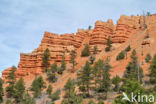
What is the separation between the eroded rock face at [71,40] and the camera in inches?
2987

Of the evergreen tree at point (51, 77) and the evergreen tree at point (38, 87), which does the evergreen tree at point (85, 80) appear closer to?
the evergreen tree at point (38, 87)

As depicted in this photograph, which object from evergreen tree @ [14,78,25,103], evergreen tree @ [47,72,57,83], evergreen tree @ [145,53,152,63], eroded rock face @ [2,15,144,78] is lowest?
evergreen tree @ [14,78,25,103]

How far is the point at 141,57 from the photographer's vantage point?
61281mm

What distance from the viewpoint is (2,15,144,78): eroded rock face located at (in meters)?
75.9

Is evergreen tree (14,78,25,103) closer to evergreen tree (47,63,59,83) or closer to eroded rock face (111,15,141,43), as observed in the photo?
evergreen tree (47,63,59,83)

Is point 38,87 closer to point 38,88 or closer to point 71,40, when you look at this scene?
point 38,88

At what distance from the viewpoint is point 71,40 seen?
85250mm

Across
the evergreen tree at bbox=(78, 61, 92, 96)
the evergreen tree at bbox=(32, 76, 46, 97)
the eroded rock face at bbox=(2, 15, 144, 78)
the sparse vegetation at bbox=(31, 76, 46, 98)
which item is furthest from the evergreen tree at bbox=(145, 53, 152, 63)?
the evergreen tree at bbox=(32, 76, 46, 97)

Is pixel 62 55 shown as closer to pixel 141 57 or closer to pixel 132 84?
pixel 141 57

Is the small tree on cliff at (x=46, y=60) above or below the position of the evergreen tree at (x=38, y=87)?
above

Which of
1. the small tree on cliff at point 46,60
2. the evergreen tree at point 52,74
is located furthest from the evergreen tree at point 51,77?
the small tree on cliff at point 46,60

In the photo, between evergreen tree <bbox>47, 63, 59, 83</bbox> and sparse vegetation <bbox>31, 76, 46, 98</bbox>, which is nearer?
sparse vegetation <bbox>31, 76, 46, 98</bbox>

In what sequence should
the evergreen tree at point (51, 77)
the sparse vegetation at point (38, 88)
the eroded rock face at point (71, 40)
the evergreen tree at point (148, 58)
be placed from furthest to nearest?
the eroded rock face at point (71, 40), the evergreen tree at point (51, 77), the evergreen tree at point (148, 58), the sparse vegetation at point (38, 88)

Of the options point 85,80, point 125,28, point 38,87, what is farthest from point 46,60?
point 125,28
